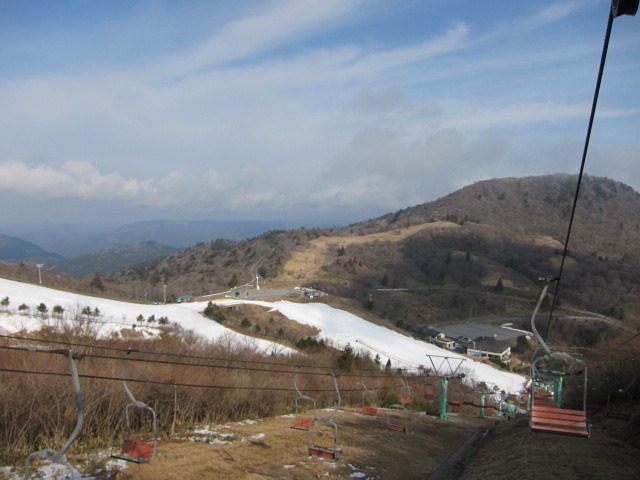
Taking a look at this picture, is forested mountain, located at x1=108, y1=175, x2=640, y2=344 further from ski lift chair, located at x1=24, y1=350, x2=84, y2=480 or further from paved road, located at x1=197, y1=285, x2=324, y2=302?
ski lift chair, located at x1=24, y1=350, x2=84, y2=480

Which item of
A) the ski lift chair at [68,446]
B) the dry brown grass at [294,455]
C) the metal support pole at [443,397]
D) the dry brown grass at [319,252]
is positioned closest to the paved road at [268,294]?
the dry brown grass at [319,252]

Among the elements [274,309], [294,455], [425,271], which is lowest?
[274,309]

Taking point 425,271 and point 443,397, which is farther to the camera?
point 425,271

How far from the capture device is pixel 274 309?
208 feet

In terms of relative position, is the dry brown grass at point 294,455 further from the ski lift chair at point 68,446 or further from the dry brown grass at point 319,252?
the dry brown grass at point 319,252

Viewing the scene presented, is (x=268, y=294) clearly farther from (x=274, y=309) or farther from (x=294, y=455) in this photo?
(x=294, y=455)

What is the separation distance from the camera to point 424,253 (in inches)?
6117

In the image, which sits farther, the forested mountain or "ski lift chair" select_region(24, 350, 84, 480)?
the forested mountain

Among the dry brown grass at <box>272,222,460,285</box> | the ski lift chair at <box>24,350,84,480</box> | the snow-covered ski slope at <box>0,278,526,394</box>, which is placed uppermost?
the dry brown grass at <box>272,222,460,285</box>

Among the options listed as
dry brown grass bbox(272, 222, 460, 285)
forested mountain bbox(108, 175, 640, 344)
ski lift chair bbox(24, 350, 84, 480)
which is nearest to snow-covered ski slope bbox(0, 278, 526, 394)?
ski lift chair bbox(24, 350, 84, 480)

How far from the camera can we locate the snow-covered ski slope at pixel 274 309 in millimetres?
36438

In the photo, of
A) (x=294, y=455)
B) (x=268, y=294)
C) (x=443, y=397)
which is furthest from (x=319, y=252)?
(x=294, y=455)

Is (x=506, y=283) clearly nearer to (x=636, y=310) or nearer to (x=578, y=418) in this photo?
(x=636, y=310)

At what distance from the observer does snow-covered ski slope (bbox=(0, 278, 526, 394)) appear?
120 feet
